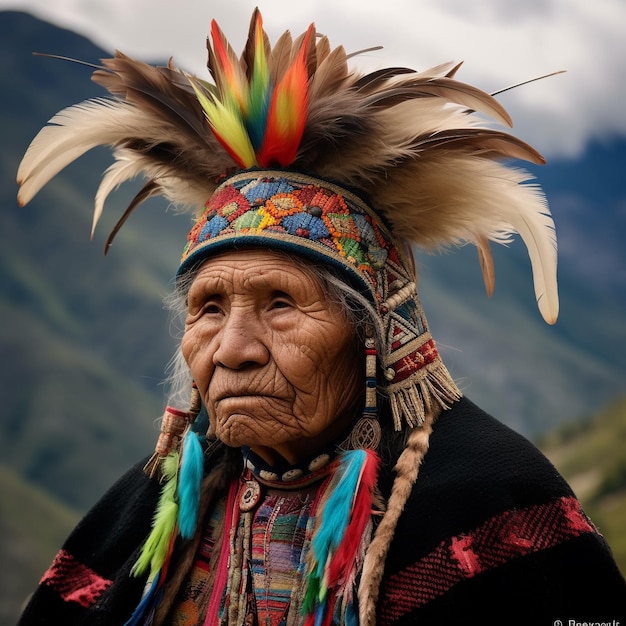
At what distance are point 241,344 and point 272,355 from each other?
0.10 meters

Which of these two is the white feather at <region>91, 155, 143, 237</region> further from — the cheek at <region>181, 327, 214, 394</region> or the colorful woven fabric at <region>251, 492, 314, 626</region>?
the colorful woven fabric at <region>251, 492, 314, 626</region>

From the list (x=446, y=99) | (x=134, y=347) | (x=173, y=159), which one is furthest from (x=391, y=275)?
(x=134, y=347)

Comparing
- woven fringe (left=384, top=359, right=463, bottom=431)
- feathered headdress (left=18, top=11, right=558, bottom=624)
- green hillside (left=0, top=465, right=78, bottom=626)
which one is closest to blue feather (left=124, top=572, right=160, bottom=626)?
feathered headdress (left=18, top=11, right=558, bottom=624)

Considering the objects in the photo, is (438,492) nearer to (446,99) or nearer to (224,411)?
(224,411)

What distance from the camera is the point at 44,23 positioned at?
61469 millimetres

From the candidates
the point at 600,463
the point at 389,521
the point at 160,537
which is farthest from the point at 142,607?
the point at 600,463

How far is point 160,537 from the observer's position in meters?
2.98

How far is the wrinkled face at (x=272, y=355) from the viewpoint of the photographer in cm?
269

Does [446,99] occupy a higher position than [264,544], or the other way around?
[446,99]

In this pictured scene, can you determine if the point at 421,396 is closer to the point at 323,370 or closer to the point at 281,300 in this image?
the point at 323,370

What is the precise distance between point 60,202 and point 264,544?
53.9 meters

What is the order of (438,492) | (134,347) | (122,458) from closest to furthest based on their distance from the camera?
(438,492) < (122,458) < (134,347)

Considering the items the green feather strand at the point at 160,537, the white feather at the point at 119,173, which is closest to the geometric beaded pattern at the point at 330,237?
the white feather at the point at 119,173

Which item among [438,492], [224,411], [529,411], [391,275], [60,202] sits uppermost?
[391,275]
